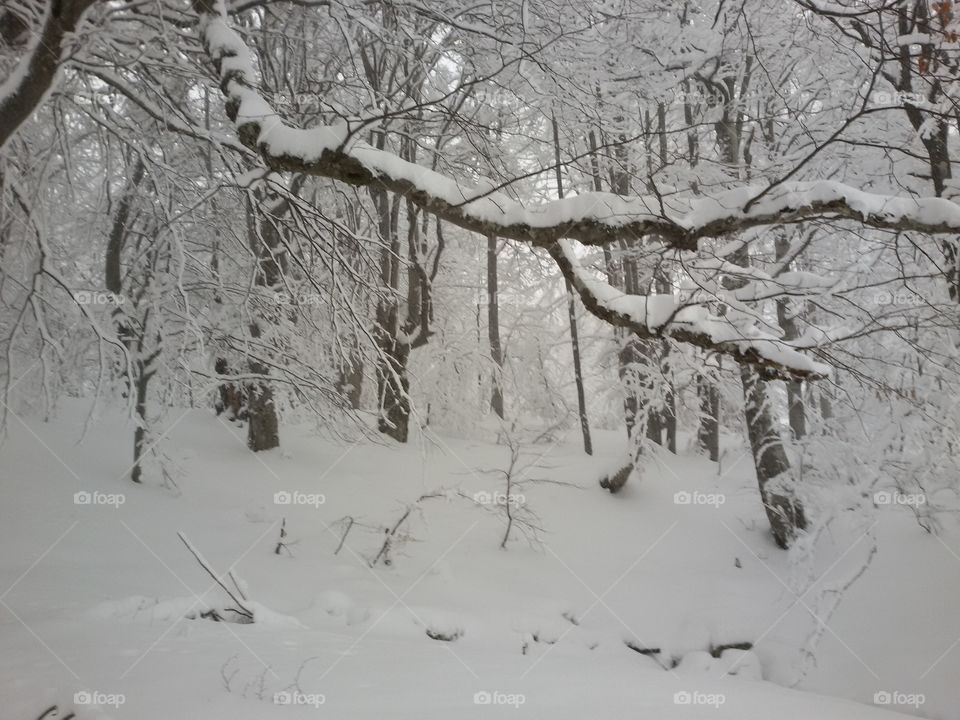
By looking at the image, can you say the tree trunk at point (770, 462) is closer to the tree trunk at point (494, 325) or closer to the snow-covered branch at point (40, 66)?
the tree trunk at point (494, 325)

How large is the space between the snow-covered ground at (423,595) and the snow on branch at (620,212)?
209cm

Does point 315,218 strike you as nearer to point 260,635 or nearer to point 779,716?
point 260,635

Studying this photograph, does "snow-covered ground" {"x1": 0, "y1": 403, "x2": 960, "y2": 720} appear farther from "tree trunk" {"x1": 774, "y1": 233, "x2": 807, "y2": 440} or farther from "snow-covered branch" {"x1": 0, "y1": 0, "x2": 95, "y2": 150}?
"snow-covered branch" {"x1": 0, "y1": 0, "x2": 95, "y2": 150}

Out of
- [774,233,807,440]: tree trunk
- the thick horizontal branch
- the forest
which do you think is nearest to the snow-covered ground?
the forest

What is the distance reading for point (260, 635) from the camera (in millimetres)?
4773

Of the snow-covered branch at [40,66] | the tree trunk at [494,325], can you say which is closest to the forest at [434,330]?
the snow-covered branch at [40,66]

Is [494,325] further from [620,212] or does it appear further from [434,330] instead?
[620,212]

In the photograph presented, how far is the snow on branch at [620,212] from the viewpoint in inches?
113

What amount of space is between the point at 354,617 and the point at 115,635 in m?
2.12

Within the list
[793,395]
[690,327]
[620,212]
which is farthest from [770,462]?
[620,212]

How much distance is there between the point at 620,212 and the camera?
3.00 metres

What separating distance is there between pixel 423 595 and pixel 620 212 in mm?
4979

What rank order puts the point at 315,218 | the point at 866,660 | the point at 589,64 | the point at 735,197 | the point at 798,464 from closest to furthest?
the point at 735,197, the point at 315,218, the point at 589,64, the point at 866,660, the point at 798,464

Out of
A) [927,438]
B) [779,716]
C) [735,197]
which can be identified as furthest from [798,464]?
[735,197]
